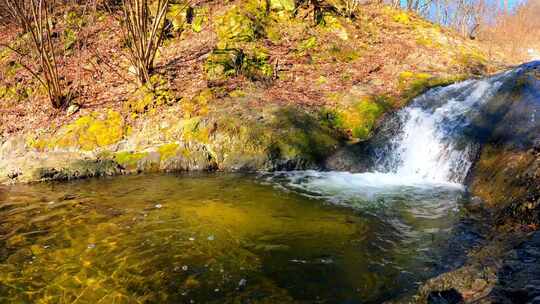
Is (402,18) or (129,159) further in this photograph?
(402,18)

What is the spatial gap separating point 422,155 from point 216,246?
22.0 ft

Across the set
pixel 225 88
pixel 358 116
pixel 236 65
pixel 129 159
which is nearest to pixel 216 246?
pixel 129 159

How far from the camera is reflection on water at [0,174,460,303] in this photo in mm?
4457

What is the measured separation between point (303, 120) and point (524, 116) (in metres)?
5.66

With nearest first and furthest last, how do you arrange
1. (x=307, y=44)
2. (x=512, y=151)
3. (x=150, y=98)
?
(x=512, y=151) → (x=150, y=98) → (x=307, y=44)

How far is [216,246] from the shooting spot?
5.66 m

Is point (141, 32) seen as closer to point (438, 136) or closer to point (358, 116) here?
point (358, 116)

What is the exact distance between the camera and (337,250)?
17.8ft

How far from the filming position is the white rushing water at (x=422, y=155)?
8.78m

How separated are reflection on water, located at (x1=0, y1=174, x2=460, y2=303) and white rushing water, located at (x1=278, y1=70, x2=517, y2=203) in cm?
61

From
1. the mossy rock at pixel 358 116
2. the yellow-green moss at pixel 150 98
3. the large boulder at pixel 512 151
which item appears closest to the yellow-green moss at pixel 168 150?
the yellow-green moss at pixel 150 98

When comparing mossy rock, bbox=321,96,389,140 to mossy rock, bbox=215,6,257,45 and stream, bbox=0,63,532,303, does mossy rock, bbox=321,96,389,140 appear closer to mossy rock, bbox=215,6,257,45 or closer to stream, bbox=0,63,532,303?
stream, bbox=0,63,532,303

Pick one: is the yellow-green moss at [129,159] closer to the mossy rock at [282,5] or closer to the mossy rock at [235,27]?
the mossy rock at [235,27]

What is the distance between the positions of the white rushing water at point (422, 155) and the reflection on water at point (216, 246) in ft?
1.99
